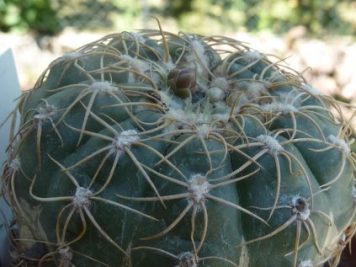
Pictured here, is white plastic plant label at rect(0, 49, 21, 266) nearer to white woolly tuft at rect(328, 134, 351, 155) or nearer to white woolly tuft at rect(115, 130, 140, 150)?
white woolly tuft at rect(115, 130, 140, 150)

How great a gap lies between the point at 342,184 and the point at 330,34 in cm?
295

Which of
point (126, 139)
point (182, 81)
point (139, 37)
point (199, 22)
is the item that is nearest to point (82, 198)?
point (126, 139)

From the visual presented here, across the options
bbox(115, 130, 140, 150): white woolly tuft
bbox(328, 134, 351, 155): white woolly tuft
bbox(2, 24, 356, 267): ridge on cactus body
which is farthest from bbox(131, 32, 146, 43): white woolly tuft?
bbox(328, 134, 351, 155): white woolly tuft

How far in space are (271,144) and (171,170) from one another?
157 millimetres

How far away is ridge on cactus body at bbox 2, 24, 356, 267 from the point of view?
0.93 metres

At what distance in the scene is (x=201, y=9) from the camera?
3.95 m

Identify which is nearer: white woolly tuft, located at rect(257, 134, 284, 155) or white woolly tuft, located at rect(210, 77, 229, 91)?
white woolly tuft, located at rect(257, 134, 284, 155)

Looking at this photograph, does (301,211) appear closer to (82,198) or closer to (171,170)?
(171,170)

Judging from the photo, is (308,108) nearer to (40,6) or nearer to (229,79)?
(229,79)

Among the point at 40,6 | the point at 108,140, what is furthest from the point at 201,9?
the point at 108,140

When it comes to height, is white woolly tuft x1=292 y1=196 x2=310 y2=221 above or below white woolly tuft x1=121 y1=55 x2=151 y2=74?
below

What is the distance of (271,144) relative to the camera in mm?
971

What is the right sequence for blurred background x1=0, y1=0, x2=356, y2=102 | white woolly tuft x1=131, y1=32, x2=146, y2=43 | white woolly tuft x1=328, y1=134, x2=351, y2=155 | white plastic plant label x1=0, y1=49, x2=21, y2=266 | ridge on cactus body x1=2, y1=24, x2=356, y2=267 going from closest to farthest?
ridge on cactus body x1=2, y1=24, x2=356, y2=267
white woolly tuft x1=328, y1=134, x2=351, y2=155
white woolly tuft x1=131, y1=32, x2=146, y2=43
white plastic plant label x1=0, y1=49, x2=21, y2=266
blurred background x1=0, y1=0, x2=356, y2=102

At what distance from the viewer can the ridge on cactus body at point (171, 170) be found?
3.04ft
